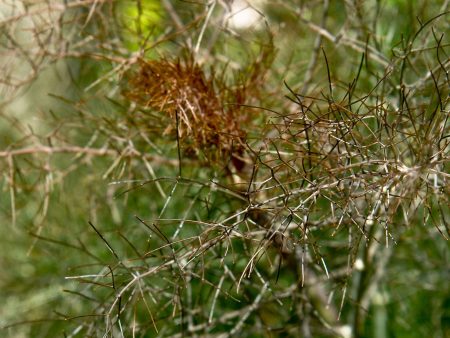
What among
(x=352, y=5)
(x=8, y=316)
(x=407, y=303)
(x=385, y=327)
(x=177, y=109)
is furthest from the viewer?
(x=8, y=316)

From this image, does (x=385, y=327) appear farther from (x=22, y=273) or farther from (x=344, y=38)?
(x=22, y=273)

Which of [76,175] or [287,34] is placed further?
[76,175]

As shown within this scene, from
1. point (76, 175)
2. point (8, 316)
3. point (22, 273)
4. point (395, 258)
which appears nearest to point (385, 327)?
point (395, 258)

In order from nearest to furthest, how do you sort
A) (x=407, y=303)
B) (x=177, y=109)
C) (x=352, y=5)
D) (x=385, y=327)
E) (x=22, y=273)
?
(x=177, y=109)
(x=352, y=5)
(x=385, y=327)
(x=407, y=303)
(x=22, y=273)

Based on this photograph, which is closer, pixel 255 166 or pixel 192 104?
pixel 255 166

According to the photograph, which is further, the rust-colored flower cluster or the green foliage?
the rust-colored flower cluster

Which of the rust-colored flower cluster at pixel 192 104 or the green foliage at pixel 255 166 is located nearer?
the green foliage at pixel 255 166

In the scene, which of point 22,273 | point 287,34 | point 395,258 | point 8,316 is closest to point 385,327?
point 395,258

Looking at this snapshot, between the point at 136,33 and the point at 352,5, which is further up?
the point at 352,5

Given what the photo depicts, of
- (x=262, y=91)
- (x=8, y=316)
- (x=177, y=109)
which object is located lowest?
(x=8, y=316)
